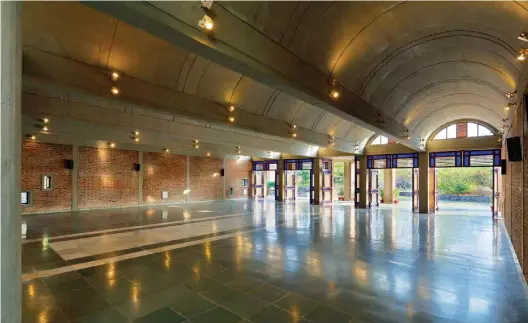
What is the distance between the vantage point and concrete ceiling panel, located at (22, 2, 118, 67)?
446 centimetres

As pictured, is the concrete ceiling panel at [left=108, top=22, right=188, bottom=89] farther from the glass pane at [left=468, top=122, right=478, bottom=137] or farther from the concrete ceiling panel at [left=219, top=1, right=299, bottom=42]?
the glass pane at [left=468, top=122, right=478, bottom=137]

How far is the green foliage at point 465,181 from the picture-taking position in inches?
1163

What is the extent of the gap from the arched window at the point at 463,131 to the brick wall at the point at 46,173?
20.8 metres

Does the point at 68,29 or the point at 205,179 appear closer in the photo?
the point at 68,29

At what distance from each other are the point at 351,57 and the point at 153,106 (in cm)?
472

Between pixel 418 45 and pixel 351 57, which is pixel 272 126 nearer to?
pixel 351 57

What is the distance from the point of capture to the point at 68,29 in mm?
4809

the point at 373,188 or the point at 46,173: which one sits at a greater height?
the point at 46,173

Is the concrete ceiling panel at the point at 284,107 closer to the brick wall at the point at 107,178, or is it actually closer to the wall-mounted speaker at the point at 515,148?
the wall-mounted speaker at the point at 515,148

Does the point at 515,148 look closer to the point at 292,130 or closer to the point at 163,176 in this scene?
the point at 292,130

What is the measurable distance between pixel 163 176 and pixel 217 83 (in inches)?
549

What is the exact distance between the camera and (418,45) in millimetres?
6340

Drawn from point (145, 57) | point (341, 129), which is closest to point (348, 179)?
point (341, 129)

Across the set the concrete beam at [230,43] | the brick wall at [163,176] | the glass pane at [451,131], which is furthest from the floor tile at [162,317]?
the glass pane at [451,131]
